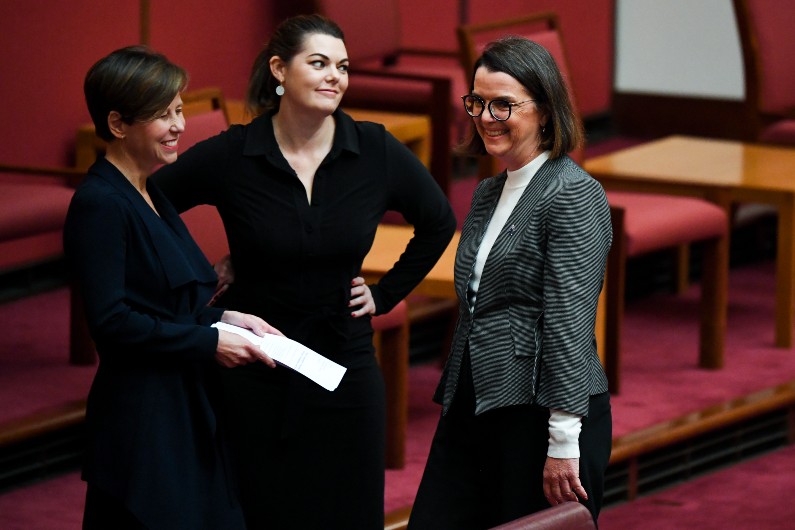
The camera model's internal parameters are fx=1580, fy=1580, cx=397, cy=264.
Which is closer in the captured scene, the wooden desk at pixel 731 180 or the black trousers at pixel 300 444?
the black trousers at pixel 300 444

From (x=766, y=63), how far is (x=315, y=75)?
3.77 m

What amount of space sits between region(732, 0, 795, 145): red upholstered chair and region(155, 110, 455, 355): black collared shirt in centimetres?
353

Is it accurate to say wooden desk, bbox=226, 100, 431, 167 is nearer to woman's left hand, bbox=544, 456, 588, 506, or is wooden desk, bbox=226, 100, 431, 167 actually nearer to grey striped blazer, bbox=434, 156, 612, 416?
grey striped blazer, bbox=434, 156, 612, 416

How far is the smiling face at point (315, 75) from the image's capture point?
2.84m

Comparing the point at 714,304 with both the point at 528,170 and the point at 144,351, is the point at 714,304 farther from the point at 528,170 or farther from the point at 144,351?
the point at 144,351

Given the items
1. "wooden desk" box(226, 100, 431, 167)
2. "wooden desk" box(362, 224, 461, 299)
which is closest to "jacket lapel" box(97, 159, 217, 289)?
"wooden desk" box(362, 224, 461, 299)

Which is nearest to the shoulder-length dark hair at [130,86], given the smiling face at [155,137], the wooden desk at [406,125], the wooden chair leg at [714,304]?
the smiling face at [155,137]

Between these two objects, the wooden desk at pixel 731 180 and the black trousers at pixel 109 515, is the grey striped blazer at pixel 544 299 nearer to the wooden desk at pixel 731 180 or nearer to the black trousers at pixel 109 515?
the black trousers at pixel 109 515

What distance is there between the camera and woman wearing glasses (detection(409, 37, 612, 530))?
248cm

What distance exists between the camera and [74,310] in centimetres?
429

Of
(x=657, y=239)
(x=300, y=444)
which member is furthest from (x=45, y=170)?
(x=657, y=239)

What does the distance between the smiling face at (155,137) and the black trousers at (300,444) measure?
0.56 meters

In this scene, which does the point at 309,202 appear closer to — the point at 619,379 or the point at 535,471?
the point at 535,471

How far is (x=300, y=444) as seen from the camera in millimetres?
2930
